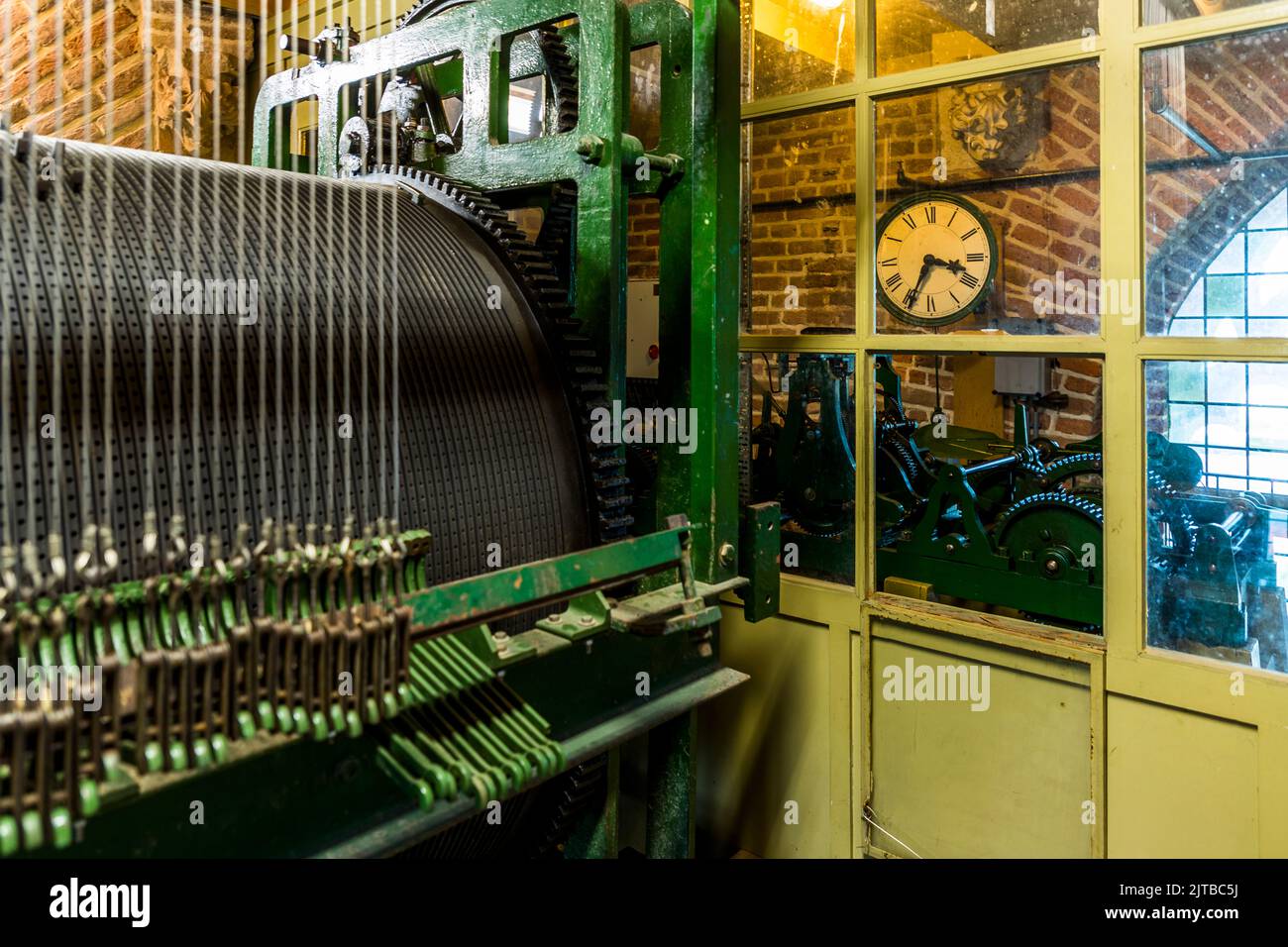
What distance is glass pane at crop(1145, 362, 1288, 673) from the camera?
1.77 m

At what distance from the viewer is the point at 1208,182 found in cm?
179

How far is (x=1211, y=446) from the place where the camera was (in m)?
1.82

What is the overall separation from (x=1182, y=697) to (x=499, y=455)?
1.25 meters

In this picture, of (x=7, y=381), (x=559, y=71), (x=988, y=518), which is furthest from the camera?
(x=988, y=518)

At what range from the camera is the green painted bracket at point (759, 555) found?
1785 mm

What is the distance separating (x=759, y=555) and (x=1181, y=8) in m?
1.18

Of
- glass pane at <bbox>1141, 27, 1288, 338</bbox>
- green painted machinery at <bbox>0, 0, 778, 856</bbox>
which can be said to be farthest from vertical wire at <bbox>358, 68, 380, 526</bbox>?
glass pane at <bbox>1141, 27, 1288, 338</bbox>

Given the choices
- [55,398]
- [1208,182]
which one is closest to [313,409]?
[55,398]

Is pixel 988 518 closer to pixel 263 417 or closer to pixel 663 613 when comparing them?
pixel 663 613
